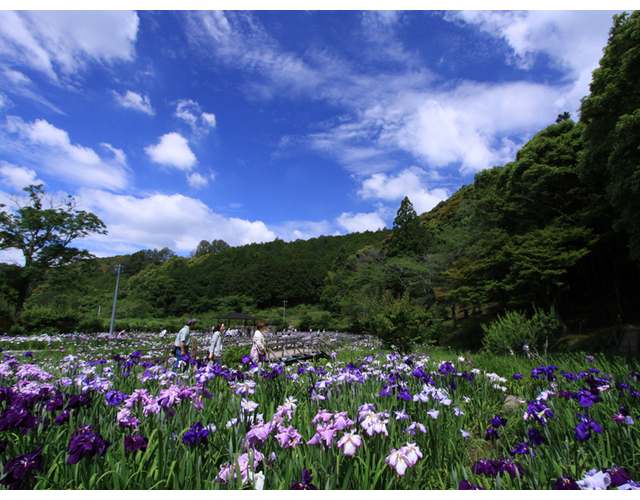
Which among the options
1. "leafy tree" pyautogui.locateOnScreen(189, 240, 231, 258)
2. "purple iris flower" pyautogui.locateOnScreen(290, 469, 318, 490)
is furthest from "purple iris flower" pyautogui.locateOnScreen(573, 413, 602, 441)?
"leafy tree" pyautogui.locateOnScreen(189, 240, 231, 258)

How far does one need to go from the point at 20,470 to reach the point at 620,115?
15.3m

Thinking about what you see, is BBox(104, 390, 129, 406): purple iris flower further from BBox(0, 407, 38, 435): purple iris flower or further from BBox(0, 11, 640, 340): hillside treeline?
BBox(0, 11, 640, 340): hillside treeline

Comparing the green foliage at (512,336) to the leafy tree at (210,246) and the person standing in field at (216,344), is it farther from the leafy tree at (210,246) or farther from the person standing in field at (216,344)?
the leafy tree at (210,246)

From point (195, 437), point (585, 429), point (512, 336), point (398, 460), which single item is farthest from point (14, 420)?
point (512, 336)

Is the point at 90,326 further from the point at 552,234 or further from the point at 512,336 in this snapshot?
the point at 552,234

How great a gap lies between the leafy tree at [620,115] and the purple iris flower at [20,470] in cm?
1326

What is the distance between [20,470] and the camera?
137 centimetres

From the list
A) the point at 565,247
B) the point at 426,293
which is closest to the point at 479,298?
the point at 565,247

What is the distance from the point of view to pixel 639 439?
2.23 metres

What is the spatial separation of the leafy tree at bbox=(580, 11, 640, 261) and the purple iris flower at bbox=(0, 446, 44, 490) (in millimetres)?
13261

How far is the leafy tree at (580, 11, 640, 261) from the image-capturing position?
362 inches

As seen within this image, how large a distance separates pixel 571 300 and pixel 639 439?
23.3 metres

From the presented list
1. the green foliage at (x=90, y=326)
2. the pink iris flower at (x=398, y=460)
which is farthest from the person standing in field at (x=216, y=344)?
the green foliage at (x=90, y=326)

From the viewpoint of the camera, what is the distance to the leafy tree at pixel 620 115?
9187 mm
